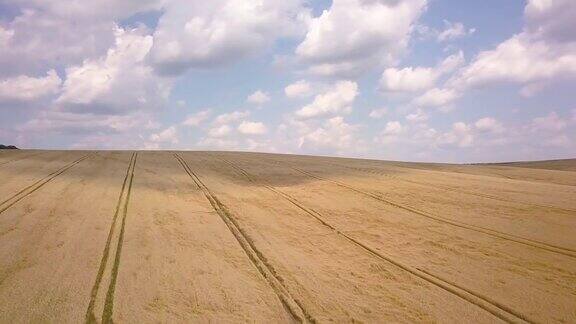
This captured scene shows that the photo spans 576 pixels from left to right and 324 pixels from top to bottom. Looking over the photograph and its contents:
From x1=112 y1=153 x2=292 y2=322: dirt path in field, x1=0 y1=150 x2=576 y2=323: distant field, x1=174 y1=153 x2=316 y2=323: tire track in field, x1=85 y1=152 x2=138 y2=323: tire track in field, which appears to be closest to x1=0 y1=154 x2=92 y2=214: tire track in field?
x1=0 y1=150 x2=576 y2=323: distant field

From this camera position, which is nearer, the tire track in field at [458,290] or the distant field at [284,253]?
the tire track in field at [458,290]

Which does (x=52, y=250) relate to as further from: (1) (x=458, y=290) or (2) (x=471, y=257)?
(2) (x=471, y=257)

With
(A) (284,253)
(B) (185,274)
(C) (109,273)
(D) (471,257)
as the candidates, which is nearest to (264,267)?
(A) (284,253)

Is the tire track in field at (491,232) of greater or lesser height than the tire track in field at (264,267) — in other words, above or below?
above

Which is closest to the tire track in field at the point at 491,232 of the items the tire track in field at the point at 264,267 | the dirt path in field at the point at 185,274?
the tire track in field at the point at 264,267

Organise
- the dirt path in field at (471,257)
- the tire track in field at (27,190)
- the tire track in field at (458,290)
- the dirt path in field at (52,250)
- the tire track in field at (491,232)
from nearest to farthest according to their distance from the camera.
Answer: the tire track in field at (458,290) < the dirt path in field at (52,250) < the dirt path in field at (471,257) < the tire track in field at (491,232) < the tire track in field at (27,190)

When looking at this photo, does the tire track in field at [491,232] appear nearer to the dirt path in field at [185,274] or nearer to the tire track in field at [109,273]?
the dirt path in field at [185,274]

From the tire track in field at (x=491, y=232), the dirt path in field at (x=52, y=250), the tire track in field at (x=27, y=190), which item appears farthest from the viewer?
the tire track in field at (x=27, y=190)

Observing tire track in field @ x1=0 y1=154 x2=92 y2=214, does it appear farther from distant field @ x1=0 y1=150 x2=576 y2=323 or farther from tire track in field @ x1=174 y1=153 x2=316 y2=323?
tire track in field @ x1=174 y1=153 x2=316 y2=323
